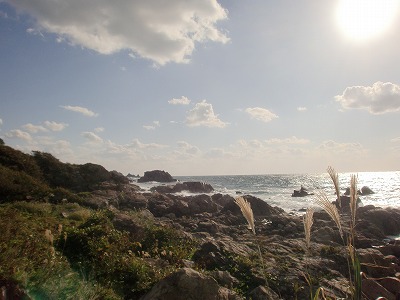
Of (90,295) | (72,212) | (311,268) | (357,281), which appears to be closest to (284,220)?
(311,268)

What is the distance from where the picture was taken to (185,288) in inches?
240

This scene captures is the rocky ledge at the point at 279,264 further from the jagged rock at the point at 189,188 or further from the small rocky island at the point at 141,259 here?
the jagged rock at the point at 189,188

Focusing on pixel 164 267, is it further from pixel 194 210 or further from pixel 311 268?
pixel 194 210

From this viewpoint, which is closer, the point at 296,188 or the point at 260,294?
the point at 260,294

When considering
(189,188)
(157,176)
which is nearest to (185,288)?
(189,188)

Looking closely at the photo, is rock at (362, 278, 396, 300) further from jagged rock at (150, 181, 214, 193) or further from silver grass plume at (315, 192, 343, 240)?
jagged rock at (150, 181, 214, 193)

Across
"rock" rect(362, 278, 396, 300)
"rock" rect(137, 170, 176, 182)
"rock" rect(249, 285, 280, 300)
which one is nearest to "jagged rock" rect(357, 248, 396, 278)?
"rock" rect(362, 278, 396, 300)

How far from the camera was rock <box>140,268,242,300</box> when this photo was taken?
601 cm

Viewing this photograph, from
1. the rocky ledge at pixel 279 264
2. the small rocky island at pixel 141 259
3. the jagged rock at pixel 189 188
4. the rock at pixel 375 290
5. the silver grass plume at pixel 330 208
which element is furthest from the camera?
the jagged rock at pixel 189 188

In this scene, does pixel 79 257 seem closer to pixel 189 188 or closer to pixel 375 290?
pixel 375 290

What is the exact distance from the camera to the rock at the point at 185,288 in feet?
19.7

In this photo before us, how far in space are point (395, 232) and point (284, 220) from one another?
9891 mm

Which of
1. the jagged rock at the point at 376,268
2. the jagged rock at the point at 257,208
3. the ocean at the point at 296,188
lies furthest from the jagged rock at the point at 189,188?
the jagged rock at the point at 376,268

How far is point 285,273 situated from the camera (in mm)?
10664
